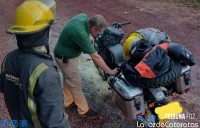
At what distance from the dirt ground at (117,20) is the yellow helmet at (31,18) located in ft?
7.86

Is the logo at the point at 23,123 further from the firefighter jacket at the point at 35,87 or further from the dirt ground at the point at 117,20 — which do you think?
the dirt ground at the point at 117,20

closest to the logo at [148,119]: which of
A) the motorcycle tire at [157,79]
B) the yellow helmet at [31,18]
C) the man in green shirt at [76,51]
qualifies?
the motorcycle tire at [157,79]

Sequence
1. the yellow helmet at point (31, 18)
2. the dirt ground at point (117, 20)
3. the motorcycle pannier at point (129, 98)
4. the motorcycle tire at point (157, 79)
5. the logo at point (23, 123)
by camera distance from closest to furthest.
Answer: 1. the yellow helmet at point (31, 18)
2. the logo at point (23, 123)
3. the motorcycle tire at point (157, 79)
4. the motorcycle pannier at point (129, 98)
5. the dirt ground at point (117, 20)

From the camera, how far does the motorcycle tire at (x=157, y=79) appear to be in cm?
323

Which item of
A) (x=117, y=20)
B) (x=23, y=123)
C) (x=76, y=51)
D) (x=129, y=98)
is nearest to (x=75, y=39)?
(x=76, y=51)

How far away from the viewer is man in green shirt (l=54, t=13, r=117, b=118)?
152 inches

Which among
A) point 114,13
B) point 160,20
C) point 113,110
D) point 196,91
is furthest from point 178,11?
point 113,110

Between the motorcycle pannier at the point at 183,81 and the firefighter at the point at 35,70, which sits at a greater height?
the firefighter at the point at 35,70

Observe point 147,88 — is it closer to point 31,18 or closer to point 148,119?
point 148,119

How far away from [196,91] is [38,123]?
3282mm

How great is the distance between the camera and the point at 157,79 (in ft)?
10.6

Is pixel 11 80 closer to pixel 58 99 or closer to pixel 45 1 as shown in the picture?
pixel 58 99

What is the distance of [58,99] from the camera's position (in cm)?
228

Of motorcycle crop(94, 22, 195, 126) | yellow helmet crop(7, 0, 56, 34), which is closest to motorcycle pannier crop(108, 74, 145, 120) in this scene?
motorcycle crop(94, 22, 195, 126)
